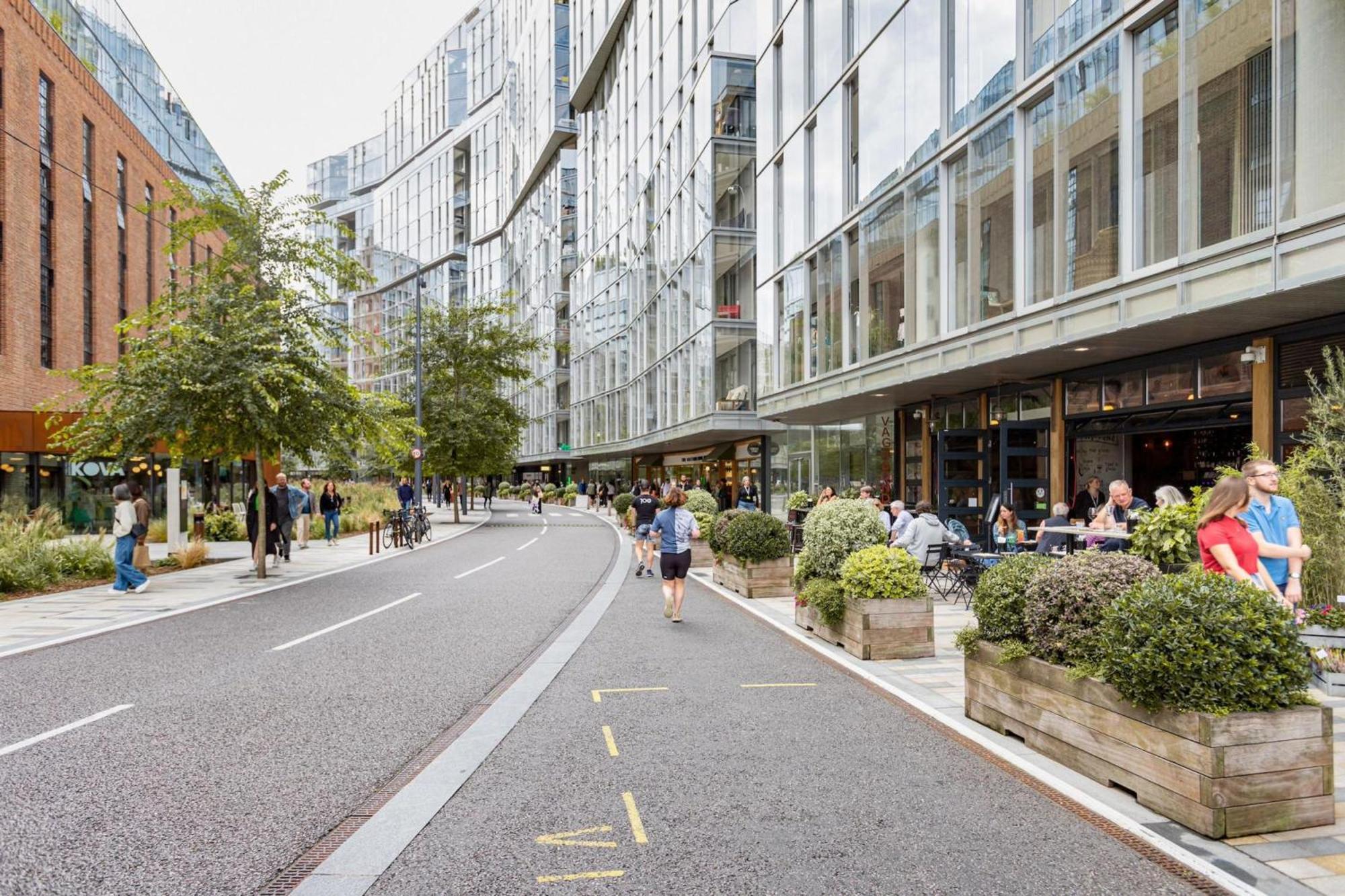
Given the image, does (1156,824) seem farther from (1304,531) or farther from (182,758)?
(182,758)

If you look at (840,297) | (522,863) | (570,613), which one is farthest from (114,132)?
(522,863)

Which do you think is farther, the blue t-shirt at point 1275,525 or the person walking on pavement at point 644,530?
the person walking on pavement at point 644,530

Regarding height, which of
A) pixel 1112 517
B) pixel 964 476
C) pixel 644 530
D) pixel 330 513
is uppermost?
pixel 964 476

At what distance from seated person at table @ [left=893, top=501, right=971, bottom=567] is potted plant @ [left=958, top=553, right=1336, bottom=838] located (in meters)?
7.78

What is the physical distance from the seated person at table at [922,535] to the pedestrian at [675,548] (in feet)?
10.7

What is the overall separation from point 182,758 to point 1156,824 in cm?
559

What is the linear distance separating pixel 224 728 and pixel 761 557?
8.93 m

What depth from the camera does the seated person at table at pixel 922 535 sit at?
13.0 metres

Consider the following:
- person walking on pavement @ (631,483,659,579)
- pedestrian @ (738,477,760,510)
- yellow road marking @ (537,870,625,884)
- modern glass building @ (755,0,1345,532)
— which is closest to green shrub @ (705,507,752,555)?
person walking on pavement @ (631,483,659,579)

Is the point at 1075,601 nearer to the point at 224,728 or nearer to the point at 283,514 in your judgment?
the point at 224,728

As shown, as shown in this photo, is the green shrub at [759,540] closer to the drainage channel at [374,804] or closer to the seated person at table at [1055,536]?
the seated person at table at [1055,536]

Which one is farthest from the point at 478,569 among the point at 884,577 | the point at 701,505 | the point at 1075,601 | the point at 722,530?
the point at 1075,601

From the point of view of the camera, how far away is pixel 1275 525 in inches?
256

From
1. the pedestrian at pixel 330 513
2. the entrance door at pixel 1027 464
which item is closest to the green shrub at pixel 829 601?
the entrance door at pixel 1027 464
